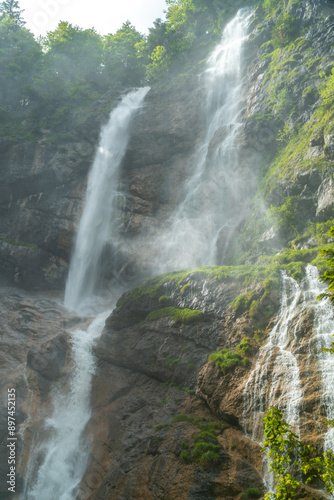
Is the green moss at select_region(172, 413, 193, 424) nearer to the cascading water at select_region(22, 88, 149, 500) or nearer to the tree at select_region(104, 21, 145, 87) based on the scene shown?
the cascading water at select_region(22, 88, 149, 500)

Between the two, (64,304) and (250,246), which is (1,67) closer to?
(64,304)

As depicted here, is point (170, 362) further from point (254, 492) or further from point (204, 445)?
point (254, 492)

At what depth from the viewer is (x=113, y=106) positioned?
38.9 meters

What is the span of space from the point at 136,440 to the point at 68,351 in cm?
783

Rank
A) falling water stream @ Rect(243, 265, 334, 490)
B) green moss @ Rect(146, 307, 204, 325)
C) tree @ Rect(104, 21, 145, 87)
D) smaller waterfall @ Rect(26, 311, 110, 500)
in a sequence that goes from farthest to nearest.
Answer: tree @ Rect(104, 21, 145, 87) → green moss @ Rect(146, 307, 204, 325) → smaller waterfall @ Rect(26, 311, 110, 500) → falling water stream @ Rect(243, 265, 334, 490)

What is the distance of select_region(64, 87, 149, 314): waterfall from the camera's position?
2984cm

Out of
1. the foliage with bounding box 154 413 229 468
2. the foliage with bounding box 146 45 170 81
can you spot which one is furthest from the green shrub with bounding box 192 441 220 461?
the foliage with bounding box 146 45 170 81

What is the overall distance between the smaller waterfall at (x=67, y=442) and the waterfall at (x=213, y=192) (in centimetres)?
903

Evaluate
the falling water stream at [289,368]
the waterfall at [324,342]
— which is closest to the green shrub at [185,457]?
the falling water stream at [289,368]

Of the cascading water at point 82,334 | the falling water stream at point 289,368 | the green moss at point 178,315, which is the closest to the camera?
the falling water stream at point 289,368

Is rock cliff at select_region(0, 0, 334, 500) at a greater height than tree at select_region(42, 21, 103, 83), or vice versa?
tree at select_region(42, 21, 103, 83)

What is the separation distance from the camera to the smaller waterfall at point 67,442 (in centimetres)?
1509

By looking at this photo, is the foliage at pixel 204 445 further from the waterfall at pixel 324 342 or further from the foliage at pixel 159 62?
the foliage at pixel 159 62

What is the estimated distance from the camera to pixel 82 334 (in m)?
23.0
